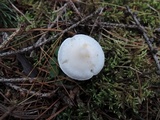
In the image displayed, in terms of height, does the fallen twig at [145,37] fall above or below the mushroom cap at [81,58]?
below

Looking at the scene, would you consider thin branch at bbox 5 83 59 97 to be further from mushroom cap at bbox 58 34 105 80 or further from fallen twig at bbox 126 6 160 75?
fallen twig at bbox 126 6 160 75

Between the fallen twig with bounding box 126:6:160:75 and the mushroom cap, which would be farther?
the fallen twig with bounding box 126:6:160:75

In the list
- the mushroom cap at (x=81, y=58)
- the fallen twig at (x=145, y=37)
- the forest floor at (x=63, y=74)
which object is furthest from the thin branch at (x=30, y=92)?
the fallen twig at (x=145, y=37)

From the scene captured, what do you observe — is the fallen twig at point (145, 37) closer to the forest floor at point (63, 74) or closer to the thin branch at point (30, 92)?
the forest floor at point (63, 74)

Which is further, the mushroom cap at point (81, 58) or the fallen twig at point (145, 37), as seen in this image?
the fallen twig at point (145, 37)

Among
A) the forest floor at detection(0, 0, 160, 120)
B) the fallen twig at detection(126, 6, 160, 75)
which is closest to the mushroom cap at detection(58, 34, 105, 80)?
the forest floor at detection(0, 0, 160, 120)

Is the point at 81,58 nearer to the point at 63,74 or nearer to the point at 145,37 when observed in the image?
the point at 63,74

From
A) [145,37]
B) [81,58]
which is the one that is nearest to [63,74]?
[81,58]

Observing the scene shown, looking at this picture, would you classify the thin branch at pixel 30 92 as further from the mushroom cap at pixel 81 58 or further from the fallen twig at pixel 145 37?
the fallen twig at pixel 145 37
